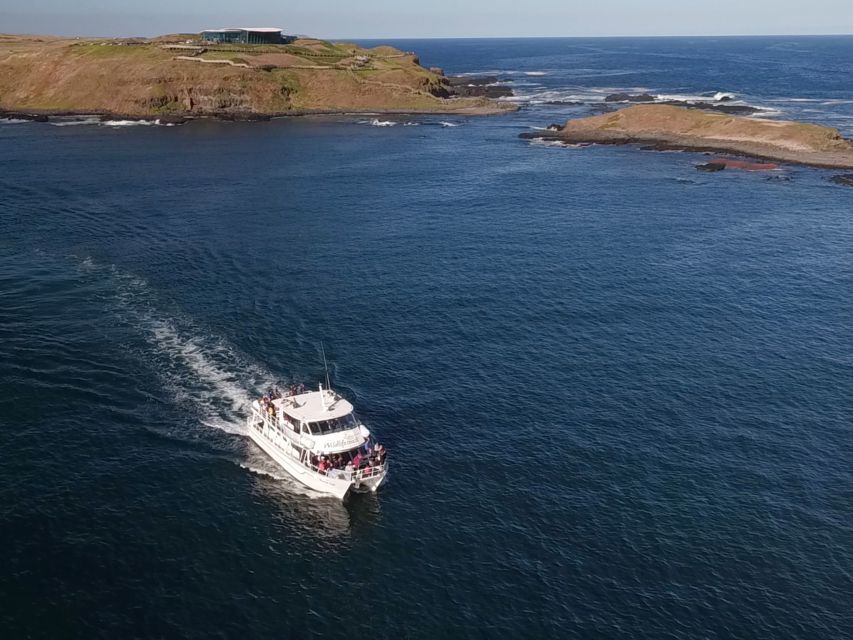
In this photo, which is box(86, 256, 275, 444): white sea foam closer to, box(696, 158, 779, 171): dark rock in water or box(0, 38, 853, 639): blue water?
box(0, 38, 853, 639): blue water

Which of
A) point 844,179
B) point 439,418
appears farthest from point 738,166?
point 439,418

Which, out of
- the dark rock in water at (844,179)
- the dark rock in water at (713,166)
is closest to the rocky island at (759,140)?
the dark rock in water at (844,179)

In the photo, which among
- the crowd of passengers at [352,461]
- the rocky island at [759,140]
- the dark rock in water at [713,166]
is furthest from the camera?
the rocky island at [759,140]

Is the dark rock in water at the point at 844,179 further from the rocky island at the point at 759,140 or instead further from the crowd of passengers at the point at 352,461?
the crowd of passengers at the point at 352,461

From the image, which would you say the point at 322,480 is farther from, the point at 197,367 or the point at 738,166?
the point at 738,166

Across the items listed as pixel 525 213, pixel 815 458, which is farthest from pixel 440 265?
pixel 815 458

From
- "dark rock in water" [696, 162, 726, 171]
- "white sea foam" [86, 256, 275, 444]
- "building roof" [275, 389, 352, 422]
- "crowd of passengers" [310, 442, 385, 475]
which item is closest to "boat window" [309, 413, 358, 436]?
"building roof" [275, 389, 352, 422]
